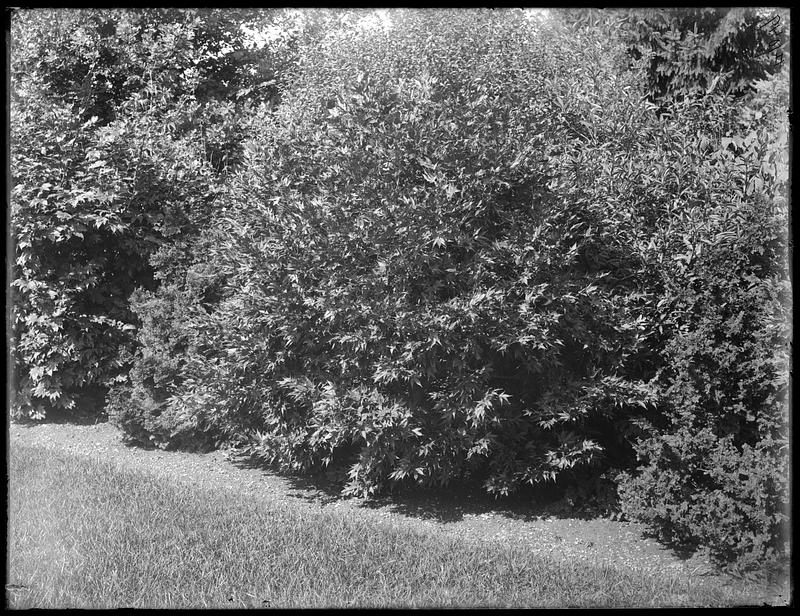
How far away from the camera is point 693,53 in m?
7.79

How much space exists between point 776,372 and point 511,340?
64.7 inches

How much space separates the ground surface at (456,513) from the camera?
4.80m

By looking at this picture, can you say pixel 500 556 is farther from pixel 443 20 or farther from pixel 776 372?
pixel 443 20

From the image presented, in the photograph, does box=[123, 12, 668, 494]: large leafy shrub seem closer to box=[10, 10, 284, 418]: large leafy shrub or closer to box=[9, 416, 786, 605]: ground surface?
box=[9, 416, 786, 605]: ground surface

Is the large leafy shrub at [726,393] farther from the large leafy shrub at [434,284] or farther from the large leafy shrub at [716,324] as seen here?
the large leafy shrub at [434,284]

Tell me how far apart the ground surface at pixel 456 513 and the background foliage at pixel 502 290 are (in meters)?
0.19

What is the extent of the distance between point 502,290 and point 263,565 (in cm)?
235

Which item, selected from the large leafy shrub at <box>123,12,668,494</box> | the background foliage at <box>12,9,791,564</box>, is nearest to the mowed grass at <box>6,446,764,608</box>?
the background foliage at <box>12,9,791,564</box>

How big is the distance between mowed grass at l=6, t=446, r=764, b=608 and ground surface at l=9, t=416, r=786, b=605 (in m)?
0.25

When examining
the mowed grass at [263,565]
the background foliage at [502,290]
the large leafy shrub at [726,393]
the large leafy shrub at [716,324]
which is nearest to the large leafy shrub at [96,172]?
the background foliage at [502,290]

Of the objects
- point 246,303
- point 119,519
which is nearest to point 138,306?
point 246,303

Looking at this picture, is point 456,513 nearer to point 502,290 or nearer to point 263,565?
point 502,290

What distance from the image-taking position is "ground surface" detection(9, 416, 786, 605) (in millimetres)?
4801

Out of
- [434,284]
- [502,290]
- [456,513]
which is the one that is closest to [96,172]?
[434,284]
